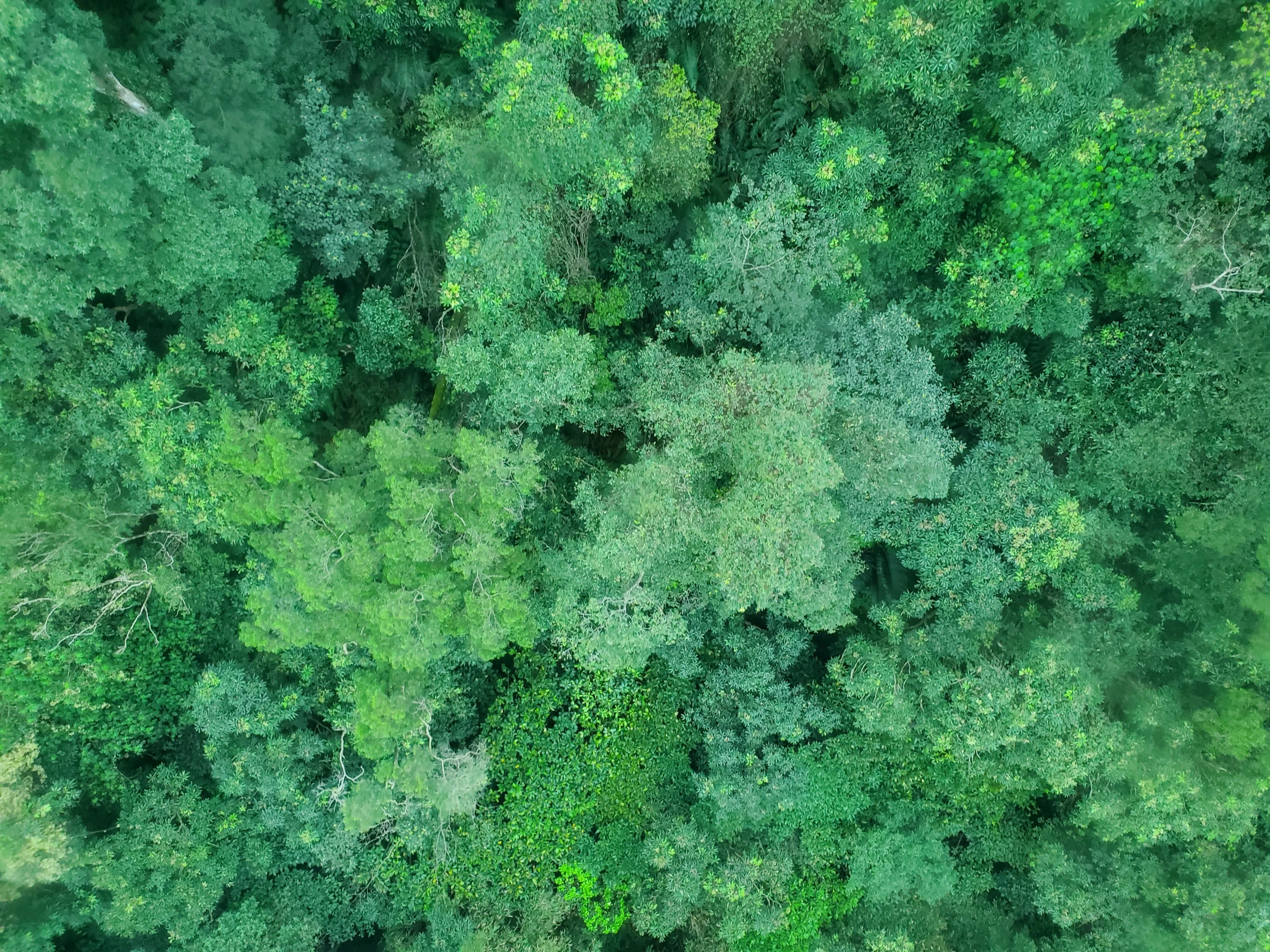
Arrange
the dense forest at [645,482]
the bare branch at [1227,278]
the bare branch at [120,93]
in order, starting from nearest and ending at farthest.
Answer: the bare branch at [120,93]
the dense forest at [645,482]
the bare branch at [1227,278]

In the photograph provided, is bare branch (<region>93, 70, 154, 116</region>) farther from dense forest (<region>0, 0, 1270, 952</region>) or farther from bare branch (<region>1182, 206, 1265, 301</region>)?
bare branch (<region>1182, 206, 1265, 301</region>)

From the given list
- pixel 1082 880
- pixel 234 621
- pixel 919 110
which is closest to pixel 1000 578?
pixel 1082 880

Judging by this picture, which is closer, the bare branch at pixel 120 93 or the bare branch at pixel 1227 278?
the bare branch at pixel 120 93

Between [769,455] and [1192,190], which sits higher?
[1192,190]

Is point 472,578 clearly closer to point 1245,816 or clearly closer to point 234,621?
point 234,621

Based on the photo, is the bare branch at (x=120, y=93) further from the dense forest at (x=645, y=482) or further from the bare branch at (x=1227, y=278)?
the bare branch at (x=1227, y=278)

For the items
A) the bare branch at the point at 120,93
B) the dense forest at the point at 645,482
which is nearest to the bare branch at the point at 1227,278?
the dense forest at the point at 645,482

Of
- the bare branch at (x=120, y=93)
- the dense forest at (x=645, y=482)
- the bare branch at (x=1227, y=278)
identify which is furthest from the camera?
the bare branch at (x=1227, y=278)

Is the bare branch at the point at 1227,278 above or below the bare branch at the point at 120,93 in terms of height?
below
